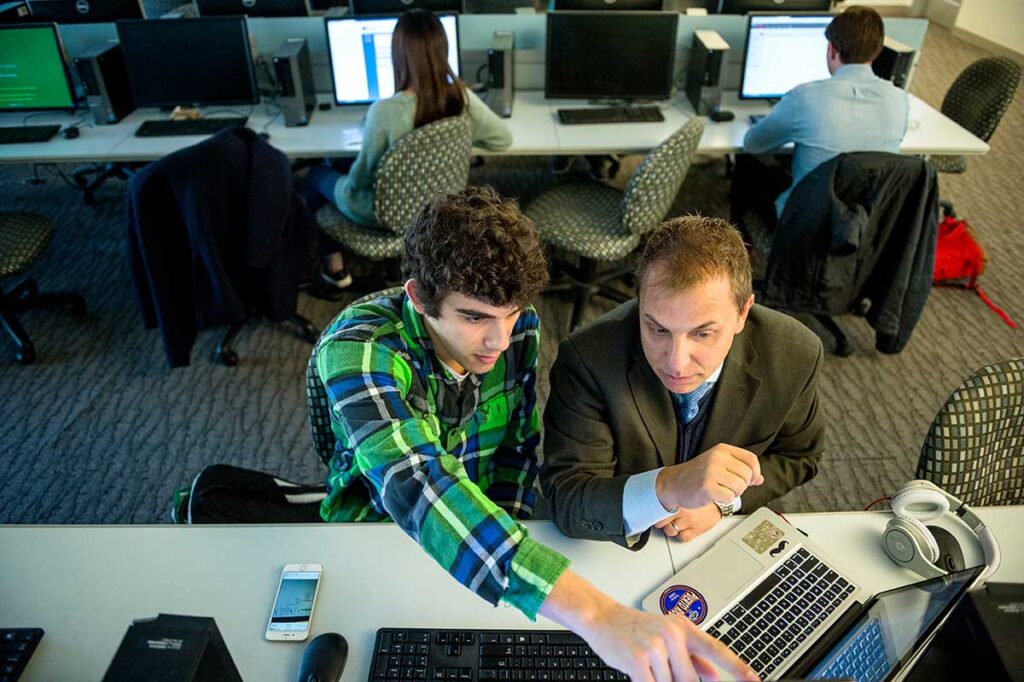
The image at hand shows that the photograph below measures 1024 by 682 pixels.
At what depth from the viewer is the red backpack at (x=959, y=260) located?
3.10 metres

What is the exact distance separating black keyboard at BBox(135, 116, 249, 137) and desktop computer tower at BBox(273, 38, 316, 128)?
23cm

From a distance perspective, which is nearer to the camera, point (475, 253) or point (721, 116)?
point (475, 253)

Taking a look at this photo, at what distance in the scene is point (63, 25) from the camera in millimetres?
3164

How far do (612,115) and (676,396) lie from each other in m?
2.01

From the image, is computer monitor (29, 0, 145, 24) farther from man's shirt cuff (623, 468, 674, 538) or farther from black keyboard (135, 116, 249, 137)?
man's shirt cuff (623, 468, 674, 538)

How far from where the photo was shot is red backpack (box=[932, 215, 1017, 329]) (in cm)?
310

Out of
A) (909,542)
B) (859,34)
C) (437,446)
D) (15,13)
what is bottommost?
(909,542)

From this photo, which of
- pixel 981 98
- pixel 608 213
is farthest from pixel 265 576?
pixel 981 98

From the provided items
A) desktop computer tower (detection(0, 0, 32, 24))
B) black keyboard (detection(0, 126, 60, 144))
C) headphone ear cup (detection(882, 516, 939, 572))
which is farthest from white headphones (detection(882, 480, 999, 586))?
desktop computer tower (detection(0, 0, 32, 24))

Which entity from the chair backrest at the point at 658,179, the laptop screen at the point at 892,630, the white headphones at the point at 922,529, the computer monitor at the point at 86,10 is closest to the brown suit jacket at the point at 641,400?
the white headphones at the point at 922,529

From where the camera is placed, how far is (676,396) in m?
1.38

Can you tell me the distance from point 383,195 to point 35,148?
1520 millimetres

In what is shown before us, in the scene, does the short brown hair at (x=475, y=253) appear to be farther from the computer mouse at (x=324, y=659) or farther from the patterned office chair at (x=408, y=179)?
the patterned office chair at (x=408, y=179)

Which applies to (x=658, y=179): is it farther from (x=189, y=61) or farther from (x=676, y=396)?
(x=189, y=61)
